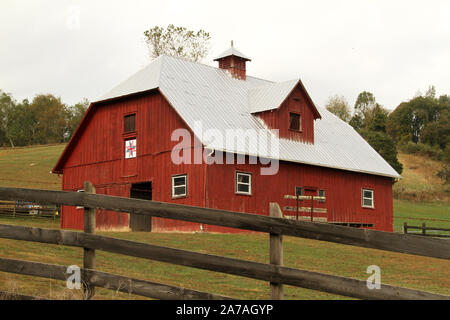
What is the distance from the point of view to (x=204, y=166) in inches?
1001

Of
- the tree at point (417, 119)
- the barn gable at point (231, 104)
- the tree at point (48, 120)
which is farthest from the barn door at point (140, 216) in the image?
the tree at point (48, 120)

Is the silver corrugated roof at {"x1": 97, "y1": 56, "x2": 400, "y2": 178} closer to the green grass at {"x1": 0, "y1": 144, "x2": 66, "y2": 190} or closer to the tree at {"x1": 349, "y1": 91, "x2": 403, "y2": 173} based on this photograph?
the green grass at {"x1": 0, "y1": 144, "x2": 66, "y2": 190}

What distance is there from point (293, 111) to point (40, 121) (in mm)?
88741

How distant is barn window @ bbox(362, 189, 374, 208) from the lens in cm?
3332

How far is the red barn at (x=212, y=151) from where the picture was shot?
26062mm

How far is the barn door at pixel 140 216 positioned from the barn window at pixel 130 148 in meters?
1.41

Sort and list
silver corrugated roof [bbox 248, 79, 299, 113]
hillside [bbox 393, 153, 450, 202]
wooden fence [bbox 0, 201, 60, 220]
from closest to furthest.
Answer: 1. silver corrugated roof [bbox 248, 79, 299, 113]
2. wooden fence [bbox 0, 201, 60, 220]
3. hillside [bbox 393, 153, 450, 202]

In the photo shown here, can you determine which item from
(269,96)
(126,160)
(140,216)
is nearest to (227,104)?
(269,96)

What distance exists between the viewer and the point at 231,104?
29812 millimetres

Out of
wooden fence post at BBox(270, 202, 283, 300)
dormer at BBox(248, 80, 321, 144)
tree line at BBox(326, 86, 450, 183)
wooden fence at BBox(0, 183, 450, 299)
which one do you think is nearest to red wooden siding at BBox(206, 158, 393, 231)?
dormer at BBox(248, 80, 321, 144)

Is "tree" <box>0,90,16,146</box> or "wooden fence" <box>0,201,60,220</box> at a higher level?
"tree" <box>0,90,16,146</box>

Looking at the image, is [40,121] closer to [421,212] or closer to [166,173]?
[421,212]

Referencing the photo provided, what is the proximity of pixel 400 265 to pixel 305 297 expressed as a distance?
8.42 meters
